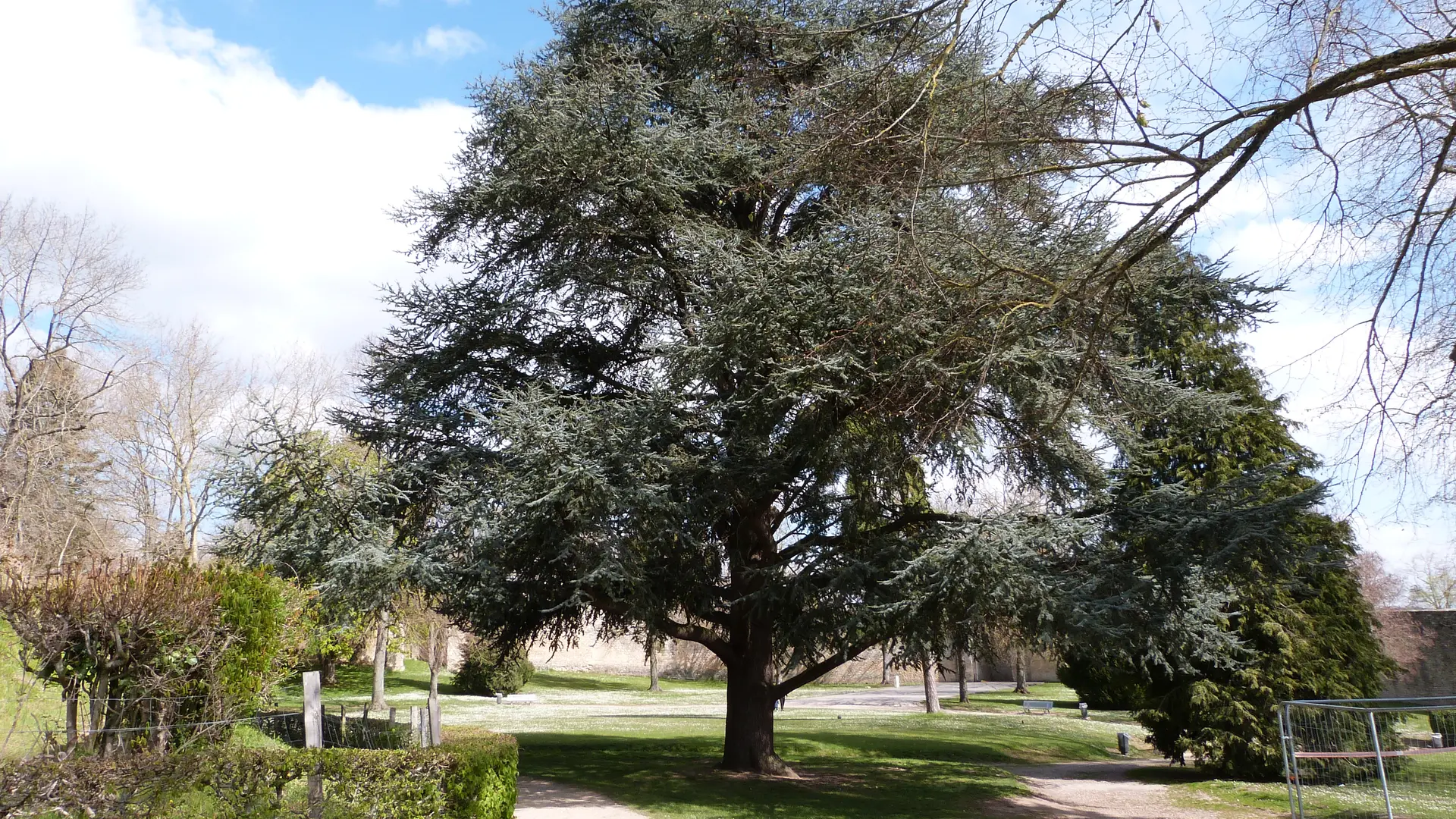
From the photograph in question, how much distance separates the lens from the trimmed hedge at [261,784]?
6156mm

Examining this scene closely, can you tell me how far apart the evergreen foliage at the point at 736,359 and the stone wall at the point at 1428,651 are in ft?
50.8

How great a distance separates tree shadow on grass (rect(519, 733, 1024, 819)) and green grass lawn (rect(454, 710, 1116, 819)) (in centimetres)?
3

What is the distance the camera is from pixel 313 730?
7.59 m

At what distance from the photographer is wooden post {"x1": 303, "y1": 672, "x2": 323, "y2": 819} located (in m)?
6.96

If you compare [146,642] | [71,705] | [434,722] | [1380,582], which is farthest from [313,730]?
[1380,582]

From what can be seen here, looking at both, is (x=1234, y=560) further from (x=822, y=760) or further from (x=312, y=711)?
(x=312, y=711)

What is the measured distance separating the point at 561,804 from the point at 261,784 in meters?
4.75

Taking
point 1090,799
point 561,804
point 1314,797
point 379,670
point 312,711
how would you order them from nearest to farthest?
point 312,711
point 561,804
point 1314,797
point 1090,799
point 379,670

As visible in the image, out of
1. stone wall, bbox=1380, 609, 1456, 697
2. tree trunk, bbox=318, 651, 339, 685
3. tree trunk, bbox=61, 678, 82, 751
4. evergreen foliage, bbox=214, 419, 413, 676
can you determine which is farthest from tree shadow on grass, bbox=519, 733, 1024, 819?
stone wall, bbox=1380, 609, 1456, 697

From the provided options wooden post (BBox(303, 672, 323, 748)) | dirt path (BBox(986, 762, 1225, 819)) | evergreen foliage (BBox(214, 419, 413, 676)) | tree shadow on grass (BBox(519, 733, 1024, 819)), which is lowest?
dirt path (BBox(986, 762, 1225, 819))

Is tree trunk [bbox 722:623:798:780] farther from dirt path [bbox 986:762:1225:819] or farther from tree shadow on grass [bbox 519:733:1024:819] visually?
dirt path [bbox 986:762:1225:819]

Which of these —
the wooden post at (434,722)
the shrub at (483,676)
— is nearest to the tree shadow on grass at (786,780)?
the wooden post at (434,722)

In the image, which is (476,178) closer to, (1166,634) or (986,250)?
(986,250)

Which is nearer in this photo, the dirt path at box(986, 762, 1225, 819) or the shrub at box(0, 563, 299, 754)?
the shrub at box(0, 563, 299, 754)
